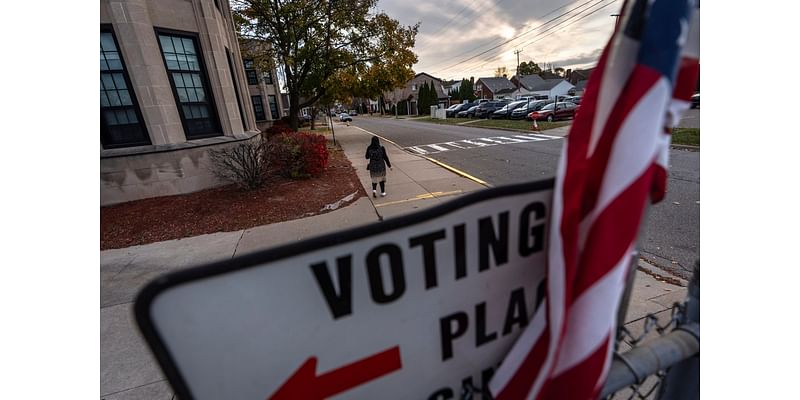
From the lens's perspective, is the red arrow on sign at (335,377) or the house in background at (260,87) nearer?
the red arrow on sign at (335,377)

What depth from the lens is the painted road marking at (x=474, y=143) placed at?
539 inches

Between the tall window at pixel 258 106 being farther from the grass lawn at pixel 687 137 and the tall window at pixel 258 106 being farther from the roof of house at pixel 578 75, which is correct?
the roof of house at pixel 578 75

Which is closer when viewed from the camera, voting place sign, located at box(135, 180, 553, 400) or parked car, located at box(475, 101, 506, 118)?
voting place sign, located at box(135, 180, 553, 400)

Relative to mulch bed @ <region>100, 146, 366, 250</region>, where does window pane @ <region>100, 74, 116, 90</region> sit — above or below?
above

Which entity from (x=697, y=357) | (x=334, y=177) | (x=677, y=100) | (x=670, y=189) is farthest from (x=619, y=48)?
(x=334, y=177)

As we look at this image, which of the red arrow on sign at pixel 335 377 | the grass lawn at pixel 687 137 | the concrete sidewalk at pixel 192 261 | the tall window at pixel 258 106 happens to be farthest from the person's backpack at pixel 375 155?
the tall window at pixel 258 106

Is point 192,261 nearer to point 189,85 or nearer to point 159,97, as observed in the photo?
point 159,97

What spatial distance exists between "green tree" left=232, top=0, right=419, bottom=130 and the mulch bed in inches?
342

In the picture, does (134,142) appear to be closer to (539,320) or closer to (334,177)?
(334,177)

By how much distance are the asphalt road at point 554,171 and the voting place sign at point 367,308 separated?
383 cm

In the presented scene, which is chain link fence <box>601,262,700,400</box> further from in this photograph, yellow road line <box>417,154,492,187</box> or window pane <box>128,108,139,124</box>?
window pane <box>128,108,139,124</box>

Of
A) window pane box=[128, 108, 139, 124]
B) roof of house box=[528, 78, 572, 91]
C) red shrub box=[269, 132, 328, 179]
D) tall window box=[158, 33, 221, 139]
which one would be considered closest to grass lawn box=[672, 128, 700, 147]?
red shrub box=[269, 132, 328, 179]

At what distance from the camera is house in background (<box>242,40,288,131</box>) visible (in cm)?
1562

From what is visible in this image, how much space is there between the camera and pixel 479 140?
15391mm
